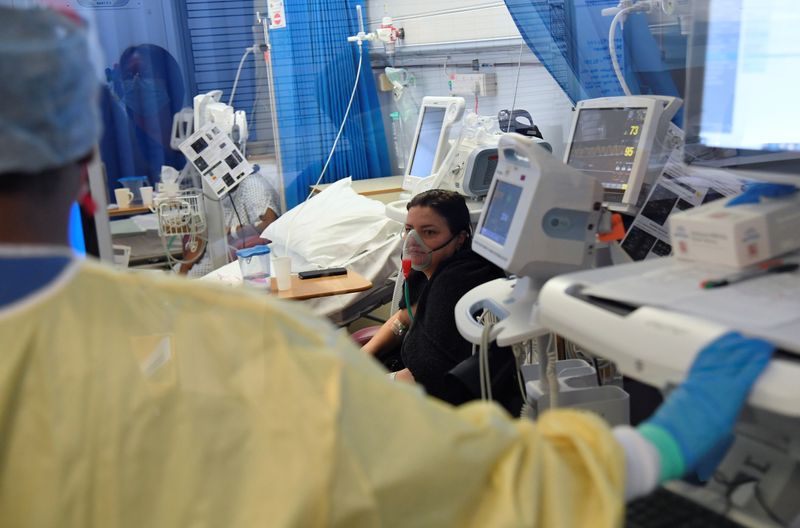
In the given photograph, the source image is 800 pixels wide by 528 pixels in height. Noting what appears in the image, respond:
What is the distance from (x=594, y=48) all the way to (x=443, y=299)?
109 centimetres

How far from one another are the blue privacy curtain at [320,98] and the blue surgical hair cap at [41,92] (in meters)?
3.40

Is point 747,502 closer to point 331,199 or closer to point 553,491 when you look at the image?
point 553,491

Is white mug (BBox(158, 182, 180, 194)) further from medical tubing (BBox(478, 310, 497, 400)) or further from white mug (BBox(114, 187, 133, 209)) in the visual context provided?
medical tubing (BBox(478, 310, 497, 400))

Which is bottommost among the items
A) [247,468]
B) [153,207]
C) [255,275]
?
[255,275]

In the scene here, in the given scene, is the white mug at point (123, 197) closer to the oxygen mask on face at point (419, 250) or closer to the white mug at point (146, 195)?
the white mug at point (146, 195)

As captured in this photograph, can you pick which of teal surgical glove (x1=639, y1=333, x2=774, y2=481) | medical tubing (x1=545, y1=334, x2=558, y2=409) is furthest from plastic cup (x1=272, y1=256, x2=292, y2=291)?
teal surgical glove (x1=639, y1=333, x2=774, y2=481)

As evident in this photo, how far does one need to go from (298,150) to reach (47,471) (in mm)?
3681

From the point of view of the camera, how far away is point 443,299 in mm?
2549

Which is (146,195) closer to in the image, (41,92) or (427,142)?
(427,142)

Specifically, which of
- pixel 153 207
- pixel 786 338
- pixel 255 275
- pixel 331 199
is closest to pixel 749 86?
pixel 786 338

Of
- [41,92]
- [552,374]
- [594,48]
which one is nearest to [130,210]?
[594,48]

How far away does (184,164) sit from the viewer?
3848 mm

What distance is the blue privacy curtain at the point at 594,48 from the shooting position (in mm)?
2623

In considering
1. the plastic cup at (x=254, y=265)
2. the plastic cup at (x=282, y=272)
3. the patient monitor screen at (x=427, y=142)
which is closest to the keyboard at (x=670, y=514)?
the plastic cup at (x=282, y=272)
